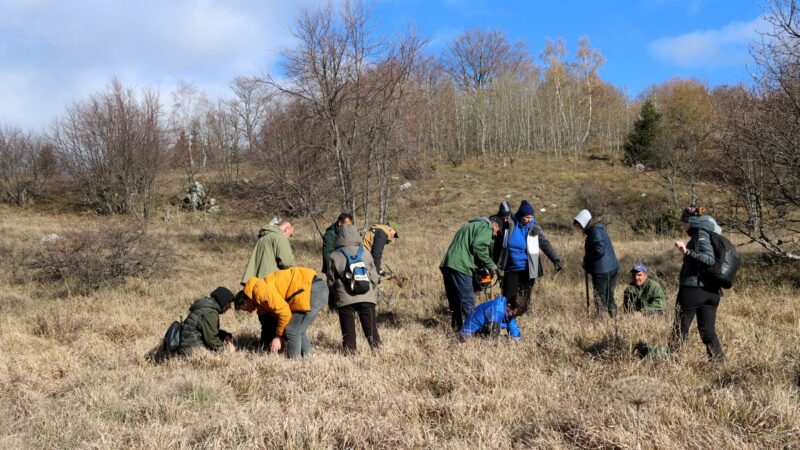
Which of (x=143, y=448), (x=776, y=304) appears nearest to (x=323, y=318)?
(x=143, y=448)

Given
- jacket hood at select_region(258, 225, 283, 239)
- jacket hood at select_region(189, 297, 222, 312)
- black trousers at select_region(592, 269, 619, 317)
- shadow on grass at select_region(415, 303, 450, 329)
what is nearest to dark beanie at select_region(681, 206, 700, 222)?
black trousers at select_region(592, 269, 619, 317)

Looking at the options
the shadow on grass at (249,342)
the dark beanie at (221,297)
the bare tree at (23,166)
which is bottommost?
the shadow on grass at (249,342)

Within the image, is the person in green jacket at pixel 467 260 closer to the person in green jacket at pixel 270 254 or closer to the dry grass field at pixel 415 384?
the dry grass field at pixel 415 384

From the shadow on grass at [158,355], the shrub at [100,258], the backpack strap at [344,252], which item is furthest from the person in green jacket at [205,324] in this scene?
the shrub at [100,258]

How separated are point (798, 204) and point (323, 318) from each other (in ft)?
23.9

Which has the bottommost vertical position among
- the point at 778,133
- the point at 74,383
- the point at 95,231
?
the point at 74,383

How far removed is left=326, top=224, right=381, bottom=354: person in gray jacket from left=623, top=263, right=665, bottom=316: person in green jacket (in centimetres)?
315

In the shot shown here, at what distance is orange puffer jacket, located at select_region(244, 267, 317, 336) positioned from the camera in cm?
505

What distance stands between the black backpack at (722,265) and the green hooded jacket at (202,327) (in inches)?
180

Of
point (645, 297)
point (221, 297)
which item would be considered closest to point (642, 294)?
point (645, 297)

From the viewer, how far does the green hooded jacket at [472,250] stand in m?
5.93

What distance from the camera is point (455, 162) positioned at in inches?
1532

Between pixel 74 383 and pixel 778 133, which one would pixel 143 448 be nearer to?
pixel 74 383

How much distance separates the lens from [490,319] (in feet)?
17.9
